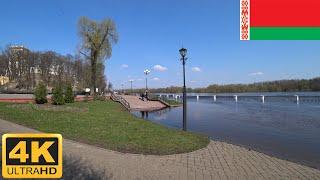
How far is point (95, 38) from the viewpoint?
180 ft

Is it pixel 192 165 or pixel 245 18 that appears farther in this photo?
pixel 192 165

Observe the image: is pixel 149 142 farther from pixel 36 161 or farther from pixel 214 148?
pixel 36 161

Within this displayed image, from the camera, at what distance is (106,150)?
411 inches

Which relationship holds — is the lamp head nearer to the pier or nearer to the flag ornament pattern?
the flag ornament pattern

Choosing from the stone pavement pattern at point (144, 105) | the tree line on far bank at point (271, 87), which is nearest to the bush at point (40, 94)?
the stone pavement pattern at point (144, 105)

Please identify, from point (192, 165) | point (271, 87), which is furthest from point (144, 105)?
point (271, 87)

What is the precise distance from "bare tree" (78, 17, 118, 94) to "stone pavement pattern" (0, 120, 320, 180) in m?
44.9

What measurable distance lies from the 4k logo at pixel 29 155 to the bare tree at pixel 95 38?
174ft

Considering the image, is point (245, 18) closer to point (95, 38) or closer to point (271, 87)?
point (95, 38)

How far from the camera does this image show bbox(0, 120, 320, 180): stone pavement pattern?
7.98 metres

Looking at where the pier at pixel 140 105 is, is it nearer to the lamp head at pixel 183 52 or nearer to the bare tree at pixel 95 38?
the bare tree at pixel 95 38

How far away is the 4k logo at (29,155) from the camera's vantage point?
8.17 ft

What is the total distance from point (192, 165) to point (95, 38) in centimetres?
4805

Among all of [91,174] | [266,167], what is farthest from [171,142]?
[91,174]
